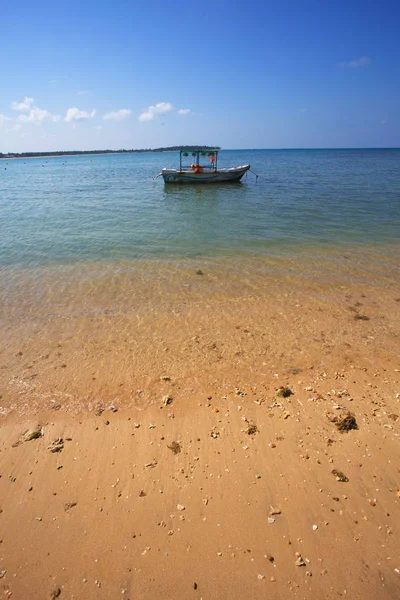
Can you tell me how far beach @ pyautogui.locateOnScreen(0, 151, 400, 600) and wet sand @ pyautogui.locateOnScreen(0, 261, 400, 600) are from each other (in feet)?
0.07

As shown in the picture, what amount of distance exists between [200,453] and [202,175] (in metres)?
33.5

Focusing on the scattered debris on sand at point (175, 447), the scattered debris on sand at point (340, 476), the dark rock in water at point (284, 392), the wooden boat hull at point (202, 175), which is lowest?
the scattered debris on sand at point (175, 447)

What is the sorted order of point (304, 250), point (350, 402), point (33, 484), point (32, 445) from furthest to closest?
point (304, 250)
point (350, 402)
point (32, 445)
point (33, 484)

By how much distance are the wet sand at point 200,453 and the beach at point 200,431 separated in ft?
0.07

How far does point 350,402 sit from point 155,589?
3843 millimetres

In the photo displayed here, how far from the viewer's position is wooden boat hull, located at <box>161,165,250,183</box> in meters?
33.9

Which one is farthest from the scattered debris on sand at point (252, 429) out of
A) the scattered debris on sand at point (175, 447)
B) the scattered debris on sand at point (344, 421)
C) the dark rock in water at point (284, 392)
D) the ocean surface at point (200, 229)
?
the ocean surface at point (200, 229)

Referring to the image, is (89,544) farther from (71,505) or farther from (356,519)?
(356,519)

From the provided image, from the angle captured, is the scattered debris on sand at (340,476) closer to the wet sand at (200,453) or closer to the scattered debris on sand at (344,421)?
the wet sand at (200,453)

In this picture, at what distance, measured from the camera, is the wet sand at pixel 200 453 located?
3.25 m

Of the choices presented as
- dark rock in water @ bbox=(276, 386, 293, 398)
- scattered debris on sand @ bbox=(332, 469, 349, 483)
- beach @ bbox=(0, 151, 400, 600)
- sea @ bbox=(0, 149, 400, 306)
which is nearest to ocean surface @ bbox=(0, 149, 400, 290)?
sea @ bbox=(0, 149, 400, 306)

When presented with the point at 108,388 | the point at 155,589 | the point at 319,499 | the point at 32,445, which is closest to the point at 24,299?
the point at 108,388

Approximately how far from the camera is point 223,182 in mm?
35375

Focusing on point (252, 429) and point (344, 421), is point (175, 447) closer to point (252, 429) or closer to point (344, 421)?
point (252, 429)
